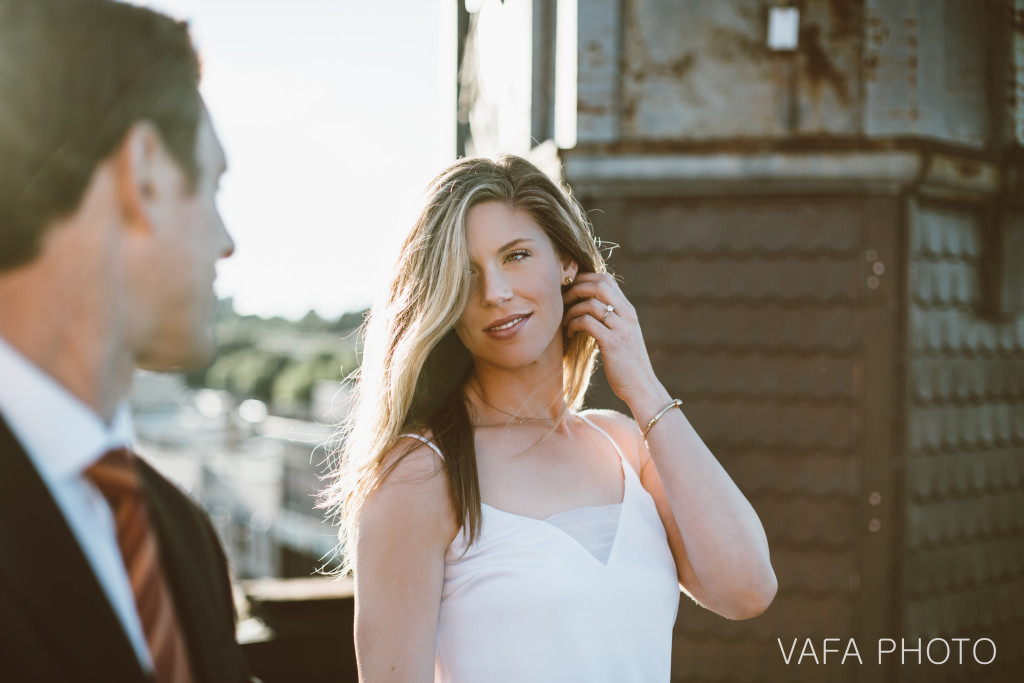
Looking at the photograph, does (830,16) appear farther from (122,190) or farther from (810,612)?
(122,190)

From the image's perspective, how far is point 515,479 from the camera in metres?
2.00

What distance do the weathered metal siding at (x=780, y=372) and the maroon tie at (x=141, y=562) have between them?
339 centimetres

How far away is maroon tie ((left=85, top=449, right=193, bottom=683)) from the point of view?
0.82 meters

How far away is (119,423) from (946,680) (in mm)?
4474

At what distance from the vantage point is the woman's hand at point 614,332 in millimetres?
2116

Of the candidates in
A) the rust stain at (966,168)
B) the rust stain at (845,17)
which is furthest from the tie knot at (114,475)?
the rust stain at (966,168)

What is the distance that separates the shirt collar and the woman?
0.99m

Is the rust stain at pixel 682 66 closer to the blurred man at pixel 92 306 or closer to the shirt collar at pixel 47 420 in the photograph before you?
the blurred man at pixel 92 306

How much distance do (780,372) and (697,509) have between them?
7.68 ft

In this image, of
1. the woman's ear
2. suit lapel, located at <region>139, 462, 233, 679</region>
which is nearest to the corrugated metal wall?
the woman's ear

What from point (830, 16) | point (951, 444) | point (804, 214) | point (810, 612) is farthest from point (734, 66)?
point (810, 612)

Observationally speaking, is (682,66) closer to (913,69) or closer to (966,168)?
(913,69)

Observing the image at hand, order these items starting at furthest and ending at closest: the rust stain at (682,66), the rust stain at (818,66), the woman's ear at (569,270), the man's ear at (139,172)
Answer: the rust stain at (682,66)
the rust stain at (818,66)
the woman's ear at (569,270)
the man's ear at (139,172)

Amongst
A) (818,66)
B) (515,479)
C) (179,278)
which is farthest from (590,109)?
(179,278)
